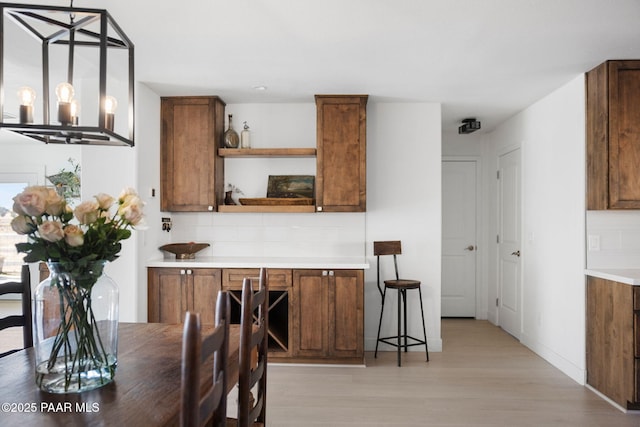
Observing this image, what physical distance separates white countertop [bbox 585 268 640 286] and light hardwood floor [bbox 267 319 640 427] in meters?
0.90

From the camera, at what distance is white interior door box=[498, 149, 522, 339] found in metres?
5.43

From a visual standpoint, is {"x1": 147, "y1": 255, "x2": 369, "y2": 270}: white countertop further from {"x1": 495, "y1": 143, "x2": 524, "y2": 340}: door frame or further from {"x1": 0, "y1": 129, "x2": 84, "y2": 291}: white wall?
{"x1": 0, "y1": 129, "x2": 84, "y2": 291}: white wall

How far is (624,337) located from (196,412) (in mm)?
3280

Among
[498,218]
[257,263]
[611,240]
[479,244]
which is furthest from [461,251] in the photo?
[257,263]

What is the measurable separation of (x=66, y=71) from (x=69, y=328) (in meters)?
3.20

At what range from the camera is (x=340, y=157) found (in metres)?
4.64

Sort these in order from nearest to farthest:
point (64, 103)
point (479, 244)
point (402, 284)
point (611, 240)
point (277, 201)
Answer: point (64, 103)
point (611, 240)
point (402, 284)
point (277, 201)
point (479, 244)

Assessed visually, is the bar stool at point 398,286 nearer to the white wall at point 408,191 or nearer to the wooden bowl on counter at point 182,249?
the white wall at point 408,191

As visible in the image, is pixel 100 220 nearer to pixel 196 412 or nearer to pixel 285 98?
pixel 196 412

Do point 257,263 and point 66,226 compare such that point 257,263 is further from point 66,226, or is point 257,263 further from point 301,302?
point 66,226

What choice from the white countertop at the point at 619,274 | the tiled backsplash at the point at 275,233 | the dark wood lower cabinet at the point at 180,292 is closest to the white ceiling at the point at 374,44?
the tiled backsplash at the point at 275,233

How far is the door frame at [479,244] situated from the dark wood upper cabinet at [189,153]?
130 inches

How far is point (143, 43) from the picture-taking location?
131 inches

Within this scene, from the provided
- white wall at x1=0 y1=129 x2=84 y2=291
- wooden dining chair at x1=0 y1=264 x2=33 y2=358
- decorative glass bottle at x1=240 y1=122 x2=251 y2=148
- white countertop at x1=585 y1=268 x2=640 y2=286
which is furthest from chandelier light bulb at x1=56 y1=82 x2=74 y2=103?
white wall at x1=0 y1=129 x2=84 y2=291
